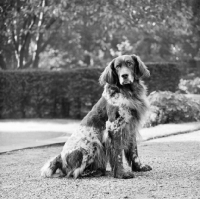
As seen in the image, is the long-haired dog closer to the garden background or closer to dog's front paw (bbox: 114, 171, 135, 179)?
dog's front paw (bbox: 114, 171, 135, 179)

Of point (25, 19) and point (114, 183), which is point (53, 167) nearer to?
point (114, 183)

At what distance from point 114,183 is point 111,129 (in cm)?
69

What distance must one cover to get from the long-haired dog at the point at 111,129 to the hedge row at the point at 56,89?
10095 mm

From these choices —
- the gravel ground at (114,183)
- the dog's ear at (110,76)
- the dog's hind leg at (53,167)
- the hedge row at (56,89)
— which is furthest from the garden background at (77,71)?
the dog's hind leg at (53,167)

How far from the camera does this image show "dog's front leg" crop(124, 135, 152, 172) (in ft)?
18.8

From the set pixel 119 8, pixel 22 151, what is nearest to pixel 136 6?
pixel 119 8

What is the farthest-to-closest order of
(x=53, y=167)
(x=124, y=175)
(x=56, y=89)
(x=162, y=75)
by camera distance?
(x=56, y=89) < (x=162, y=75) < (x=53, y=167) < (x=124, y=175)

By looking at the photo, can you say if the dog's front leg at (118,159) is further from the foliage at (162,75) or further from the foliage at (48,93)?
the foliage at (48,93)

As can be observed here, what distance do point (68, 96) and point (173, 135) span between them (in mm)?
6666

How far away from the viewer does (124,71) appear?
5.57 metres

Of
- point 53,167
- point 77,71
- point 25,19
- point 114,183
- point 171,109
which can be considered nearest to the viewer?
point 114,183

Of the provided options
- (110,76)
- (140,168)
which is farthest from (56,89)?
(110,76)

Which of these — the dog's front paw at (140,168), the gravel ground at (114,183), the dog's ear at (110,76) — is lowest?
the gravel ground at (114,183)

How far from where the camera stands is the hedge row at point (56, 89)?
51.7 feet
